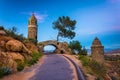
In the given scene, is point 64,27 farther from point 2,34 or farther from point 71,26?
point 2,34

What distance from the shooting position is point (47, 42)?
59312 mm

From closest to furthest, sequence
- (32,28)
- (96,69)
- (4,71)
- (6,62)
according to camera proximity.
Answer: (4,71)
(6,62)
(96,69)
(32,28)

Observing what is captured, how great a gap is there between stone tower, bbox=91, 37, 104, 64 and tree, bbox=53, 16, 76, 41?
20276mm

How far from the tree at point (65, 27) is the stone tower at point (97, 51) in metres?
20.3

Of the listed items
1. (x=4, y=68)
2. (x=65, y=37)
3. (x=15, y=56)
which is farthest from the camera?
(x=65, y=37)

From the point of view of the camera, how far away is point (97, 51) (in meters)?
43.8

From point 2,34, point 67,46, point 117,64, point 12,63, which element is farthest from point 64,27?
point 12,63

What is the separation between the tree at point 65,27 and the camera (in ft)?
215

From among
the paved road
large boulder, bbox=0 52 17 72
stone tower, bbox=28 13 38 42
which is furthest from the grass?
stone tower, bbox=28 13 38 42

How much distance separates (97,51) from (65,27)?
24.2 meters

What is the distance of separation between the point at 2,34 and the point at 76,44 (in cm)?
3667

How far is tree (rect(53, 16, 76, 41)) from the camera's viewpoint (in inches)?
2579

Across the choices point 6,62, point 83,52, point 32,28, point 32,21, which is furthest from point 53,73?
point 32,21

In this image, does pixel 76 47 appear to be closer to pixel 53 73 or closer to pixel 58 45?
pixel 58 45
